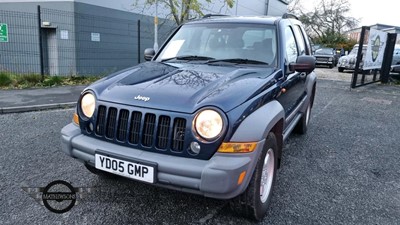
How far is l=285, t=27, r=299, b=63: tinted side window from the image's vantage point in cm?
364

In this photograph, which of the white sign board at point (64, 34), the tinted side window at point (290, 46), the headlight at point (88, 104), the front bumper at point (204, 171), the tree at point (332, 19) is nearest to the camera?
the front bumper at point (204, 171)

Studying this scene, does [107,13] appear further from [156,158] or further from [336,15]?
[336,15]

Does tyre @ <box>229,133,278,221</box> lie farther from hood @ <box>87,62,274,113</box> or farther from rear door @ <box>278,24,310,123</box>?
rear door @ <box>278,24,310,123</box>

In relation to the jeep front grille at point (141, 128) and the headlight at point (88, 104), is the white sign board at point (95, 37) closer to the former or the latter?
the headlight at point (88, 104)

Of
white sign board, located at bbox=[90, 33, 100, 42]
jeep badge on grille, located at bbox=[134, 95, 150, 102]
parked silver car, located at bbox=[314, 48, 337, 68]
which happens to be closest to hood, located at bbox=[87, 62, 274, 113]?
jeep badge on grille, located at bbox=[134, 95, 150, 102]

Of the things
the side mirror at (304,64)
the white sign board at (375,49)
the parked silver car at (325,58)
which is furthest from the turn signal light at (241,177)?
the parked silver car at (325,58)

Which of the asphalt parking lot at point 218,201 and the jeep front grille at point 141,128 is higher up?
the jeep front grille at point 141,128

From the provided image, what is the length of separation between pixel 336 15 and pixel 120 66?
1716 inches

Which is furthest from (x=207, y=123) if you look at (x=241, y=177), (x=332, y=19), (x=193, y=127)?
(x=332, y=19)

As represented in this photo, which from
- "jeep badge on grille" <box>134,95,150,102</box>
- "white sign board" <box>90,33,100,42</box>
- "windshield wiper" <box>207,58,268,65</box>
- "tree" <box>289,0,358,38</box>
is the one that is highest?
"tree" <box>289,0,358,38</box>

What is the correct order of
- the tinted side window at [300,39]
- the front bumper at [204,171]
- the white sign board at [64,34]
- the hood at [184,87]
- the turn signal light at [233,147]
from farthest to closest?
the white sign board at [64,34], the tinted side window at [300,39], the hood at [184,87], the turn signal light at [233,147], the front bumper at [204,171]

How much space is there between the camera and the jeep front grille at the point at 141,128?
2.28 meters

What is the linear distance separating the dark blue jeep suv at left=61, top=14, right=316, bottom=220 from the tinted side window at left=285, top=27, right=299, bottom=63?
0.30 metres

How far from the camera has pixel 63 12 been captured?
1188 centimetres
